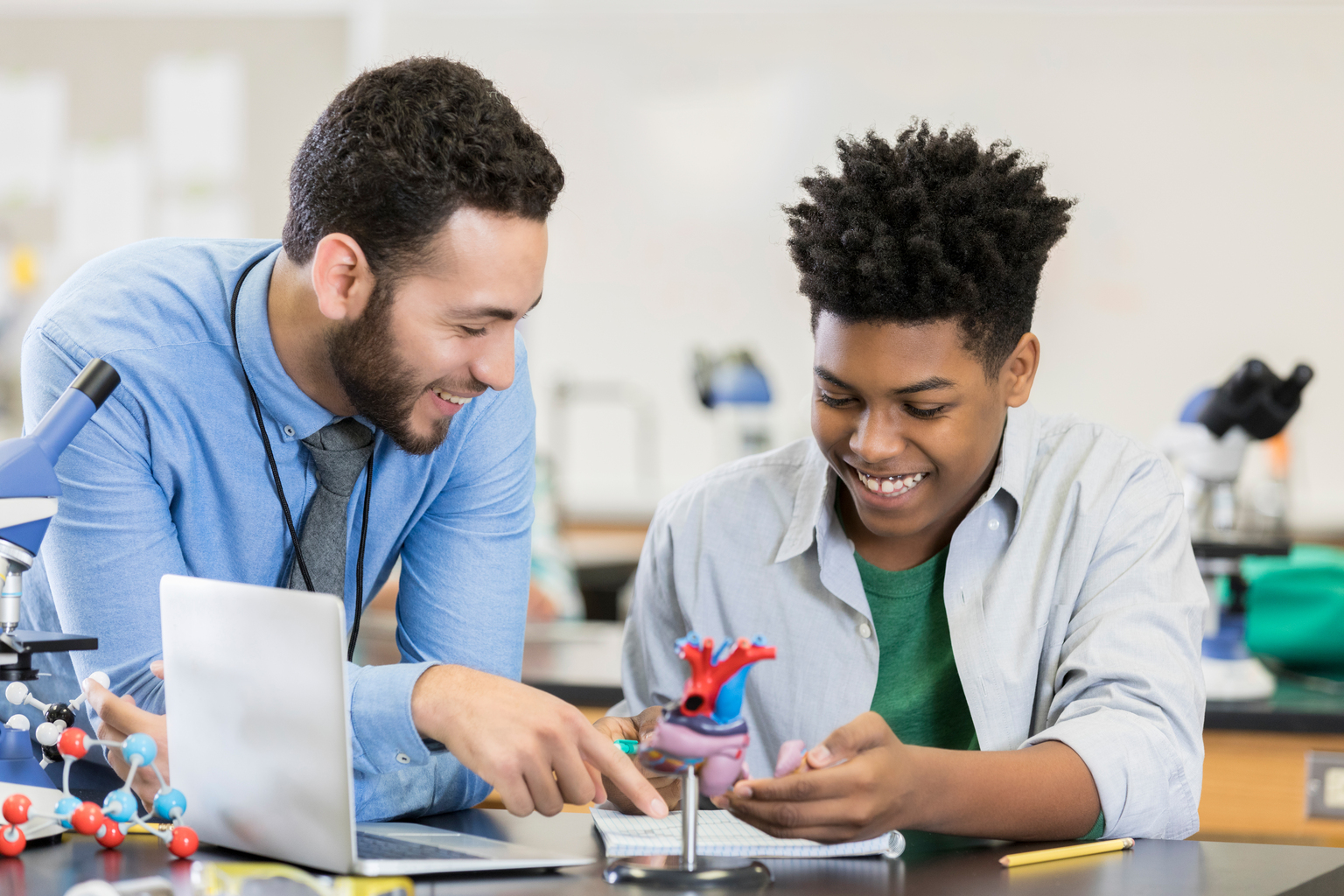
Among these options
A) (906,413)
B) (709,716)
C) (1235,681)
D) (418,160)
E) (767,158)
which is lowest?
(1235,681)

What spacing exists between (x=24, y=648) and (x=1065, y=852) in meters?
0.84

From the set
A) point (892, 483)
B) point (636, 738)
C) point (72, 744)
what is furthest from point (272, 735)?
point (892, 483)

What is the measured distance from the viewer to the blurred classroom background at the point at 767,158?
157 inches

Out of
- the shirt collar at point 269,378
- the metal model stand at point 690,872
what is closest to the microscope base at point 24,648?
the shirt collar at point 269,378

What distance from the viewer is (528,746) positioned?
38.4 inches

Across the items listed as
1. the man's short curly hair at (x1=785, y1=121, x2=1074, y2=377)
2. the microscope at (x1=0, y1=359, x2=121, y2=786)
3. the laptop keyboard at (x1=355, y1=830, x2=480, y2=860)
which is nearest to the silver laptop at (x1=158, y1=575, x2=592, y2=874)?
the laptop keyboard at (x1=355, y1=830, x2=480, y2=860)

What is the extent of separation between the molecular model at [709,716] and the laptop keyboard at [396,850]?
182 mm

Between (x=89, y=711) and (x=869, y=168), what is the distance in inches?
37.0

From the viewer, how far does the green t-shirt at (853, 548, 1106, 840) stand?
1414 mm

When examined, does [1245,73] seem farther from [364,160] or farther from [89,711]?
[89,711]

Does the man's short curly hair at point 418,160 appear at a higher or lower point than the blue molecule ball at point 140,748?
higher

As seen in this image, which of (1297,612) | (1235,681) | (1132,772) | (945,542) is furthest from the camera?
(1297,612)

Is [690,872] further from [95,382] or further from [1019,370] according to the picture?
[1019,370]

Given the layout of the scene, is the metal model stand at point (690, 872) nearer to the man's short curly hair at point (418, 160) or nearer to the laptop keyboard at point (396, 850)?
the laptop keyboard at point (396, 850)
